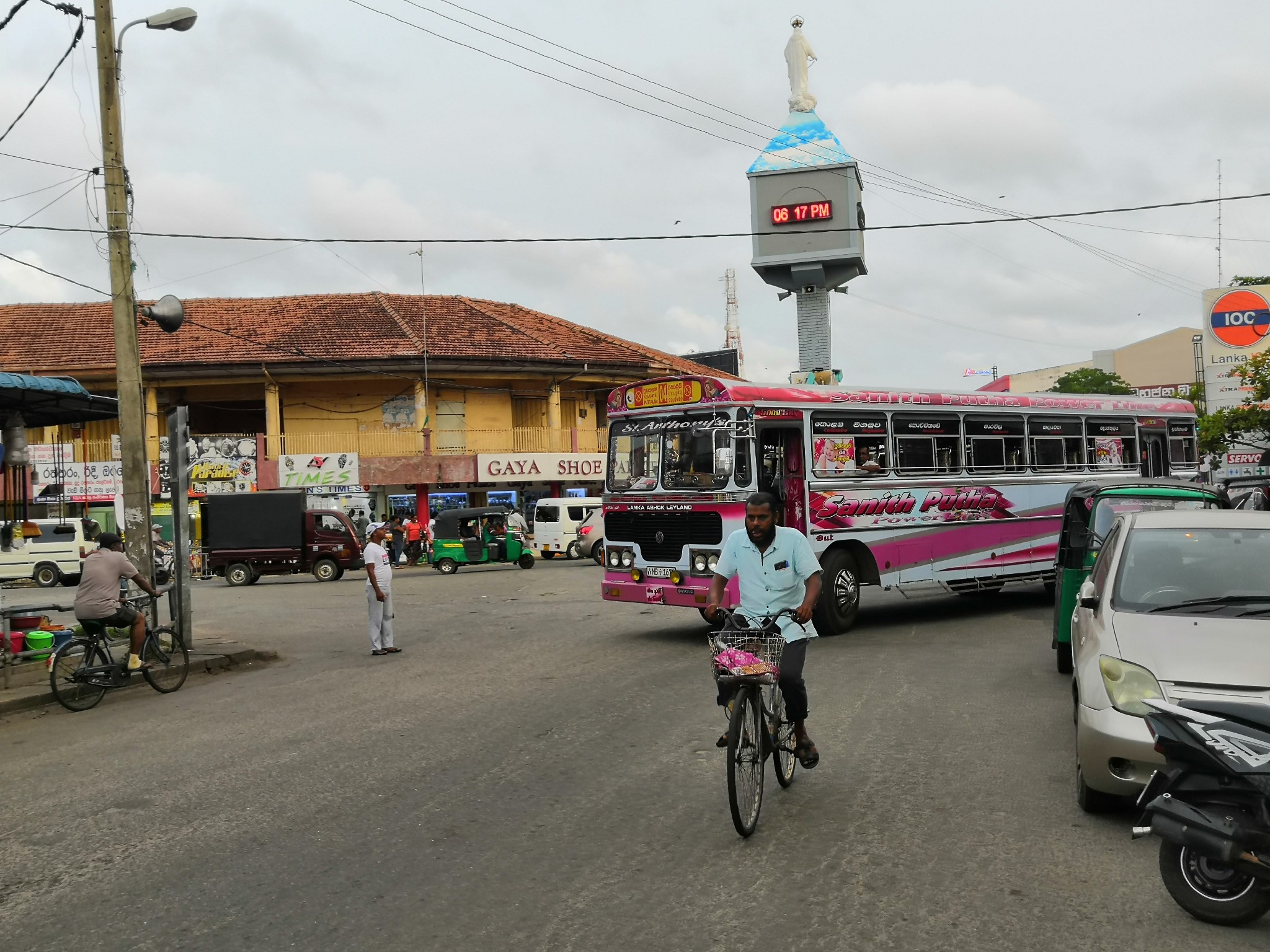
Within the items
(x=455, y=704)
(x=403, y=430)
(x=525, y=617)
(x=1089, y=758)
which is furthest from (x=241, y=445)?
(x=1089, y=758)

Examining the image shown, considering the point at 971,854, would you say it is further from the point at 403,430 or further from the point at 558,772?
the point at 403,430

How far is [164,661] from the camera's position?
1267 cm

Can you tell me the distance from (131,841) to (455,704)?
442cm

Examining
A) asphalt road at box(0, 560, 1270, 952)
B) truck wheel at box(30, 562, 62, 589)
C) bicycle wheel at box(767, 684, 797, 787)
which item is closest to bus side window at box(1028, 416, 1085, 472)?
asphalt road at box(0, 560, 1270, 952)

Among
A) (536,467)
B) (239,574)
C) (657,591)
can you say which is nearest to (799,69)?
(536,467)

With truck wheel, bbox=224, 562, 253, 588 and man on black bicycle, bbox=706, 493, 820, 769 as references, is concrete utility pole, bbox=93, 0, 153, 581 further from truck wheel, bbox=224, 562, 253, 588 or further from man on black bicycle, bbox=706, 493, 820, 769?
truck wheel, bbox=224, 562, 253, 588

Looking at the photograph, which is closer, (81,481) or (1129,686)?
(1129,686)

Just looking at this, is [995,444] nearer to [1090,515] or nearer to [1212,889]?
[1090,515]

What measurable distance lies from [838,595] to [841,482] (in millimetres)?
1471

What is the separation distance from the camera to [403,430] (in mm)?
41219

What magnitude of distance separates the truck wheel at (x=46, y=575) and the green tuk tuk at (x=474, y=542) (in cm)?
1185

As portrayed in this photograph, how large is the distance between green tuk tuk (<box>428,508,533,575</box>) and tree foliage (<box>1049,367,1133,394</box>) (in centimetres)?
6136

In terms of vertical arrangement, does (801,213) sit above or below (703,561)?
above

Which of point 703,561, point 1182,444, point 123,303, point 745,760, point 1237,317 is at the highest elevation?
point 1237,317
